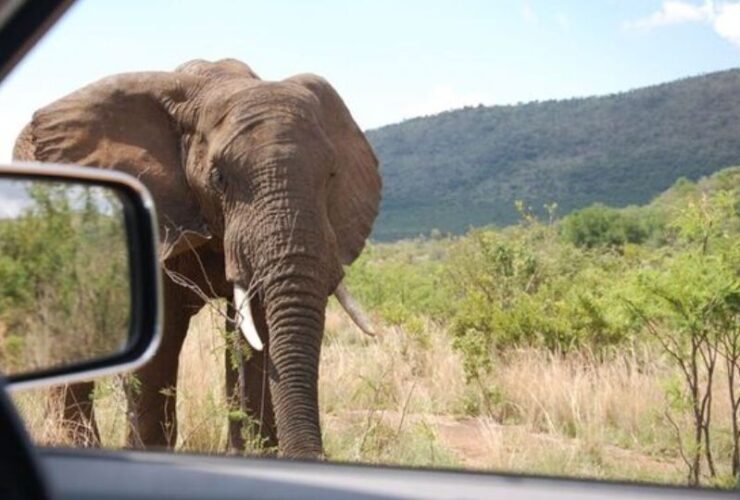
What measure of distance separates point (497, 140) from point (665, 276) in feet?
143

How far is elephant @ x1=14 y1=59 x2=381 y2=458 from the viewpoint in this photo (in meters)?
5.92

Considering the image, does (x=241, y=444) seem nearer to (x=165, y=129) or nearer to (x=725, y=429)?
(x=165, y=129)

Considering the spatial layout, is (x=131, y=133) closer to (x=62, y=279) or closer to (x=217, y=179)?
(x=217, y=179)

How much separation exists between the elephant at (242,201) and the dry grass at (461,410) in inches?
7.8

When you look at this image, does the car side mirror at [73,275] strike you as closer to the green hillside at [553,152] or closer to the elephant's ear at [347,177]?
the elephant's ear at [347,177]

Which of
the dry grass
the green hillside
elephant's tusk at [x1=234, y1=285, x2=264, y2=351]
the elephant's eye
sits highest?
the green hillside

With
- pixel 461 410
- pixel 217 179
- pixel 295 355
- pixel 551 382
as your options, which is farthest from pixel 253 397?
pixel 551 382

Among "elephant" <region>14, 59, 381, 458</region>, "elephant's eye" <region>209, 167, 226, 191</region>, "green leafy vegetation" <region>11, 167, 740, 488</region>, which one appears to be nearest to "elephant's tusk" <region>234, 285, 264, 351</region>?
"elephant" <region>14, 59, 381, 458</region>

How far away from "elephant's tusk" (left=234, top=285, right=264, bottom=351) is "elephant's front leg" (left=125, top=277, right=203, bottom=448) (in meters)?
0.41

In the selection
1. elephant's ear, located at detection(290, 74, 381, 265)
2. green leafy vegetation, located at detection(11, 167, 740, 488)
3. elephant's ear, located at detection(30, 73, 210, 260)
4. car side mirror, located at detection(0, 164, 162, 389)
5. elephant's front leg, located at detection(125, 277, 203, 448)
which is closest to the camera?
car side mirror, located at detection(0, 164, 162, 389)

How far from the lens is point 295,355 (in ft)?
18.7

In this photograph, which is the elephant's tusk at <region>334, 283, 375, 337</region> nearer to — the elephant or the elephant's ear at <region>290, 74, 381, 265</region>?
the elephant

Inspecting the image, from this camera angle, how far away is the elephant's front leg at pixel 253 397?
6.19 metres

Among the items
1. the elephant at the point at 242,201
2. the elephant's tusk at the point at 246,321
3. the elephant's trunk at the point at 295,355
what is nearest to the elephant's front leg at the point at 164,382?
the elephant at the point at 242,201
